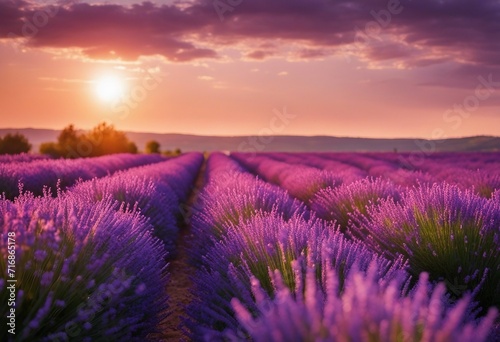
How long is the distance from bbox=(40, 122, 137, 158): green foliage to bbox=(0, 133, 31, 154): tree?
2362 mm

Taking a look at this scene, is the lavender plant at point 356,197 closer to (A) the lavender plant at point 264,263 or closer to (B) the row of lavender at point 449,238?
(B) the row of lavender at point 449,238

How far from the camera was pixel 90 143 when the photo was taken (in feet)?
118

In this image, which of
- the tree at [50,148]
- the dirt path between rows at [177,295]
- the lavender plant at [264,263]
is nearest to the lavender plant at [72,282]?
the lavender plant at [264,263]

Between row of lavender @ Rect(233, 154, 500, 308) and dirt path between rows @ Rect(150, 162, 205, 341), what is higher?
row of lavender @ Rect(233, 154, 500, 308)

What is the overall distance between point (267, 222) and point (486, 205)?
2.00 meters

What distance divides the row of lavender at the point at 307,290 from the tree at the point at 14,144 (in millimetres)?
24170

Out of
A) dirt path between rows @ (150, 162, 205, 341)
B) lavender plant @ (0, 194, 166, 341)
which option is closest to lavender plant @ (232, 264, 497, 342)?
lavender plant @ (0, 194, 166, 341)

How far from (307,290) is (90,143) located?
116ft

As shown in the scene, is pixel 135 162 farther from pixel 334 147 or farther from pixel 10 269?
pixel 334 147

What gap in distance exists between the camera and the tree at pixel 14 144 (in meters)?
27.3

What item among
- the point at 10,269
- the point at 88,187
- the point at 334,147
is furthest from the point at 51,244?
the point at 334,147

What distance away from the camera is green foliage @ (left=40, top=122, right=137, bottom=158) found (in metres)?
32.0

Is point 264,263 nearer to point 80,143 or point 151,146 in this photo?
point 80,143

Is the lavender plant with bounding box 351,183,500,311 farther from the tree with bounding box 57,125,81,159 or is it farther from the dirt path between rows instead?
the tree with bounding box 57,125,81,159
